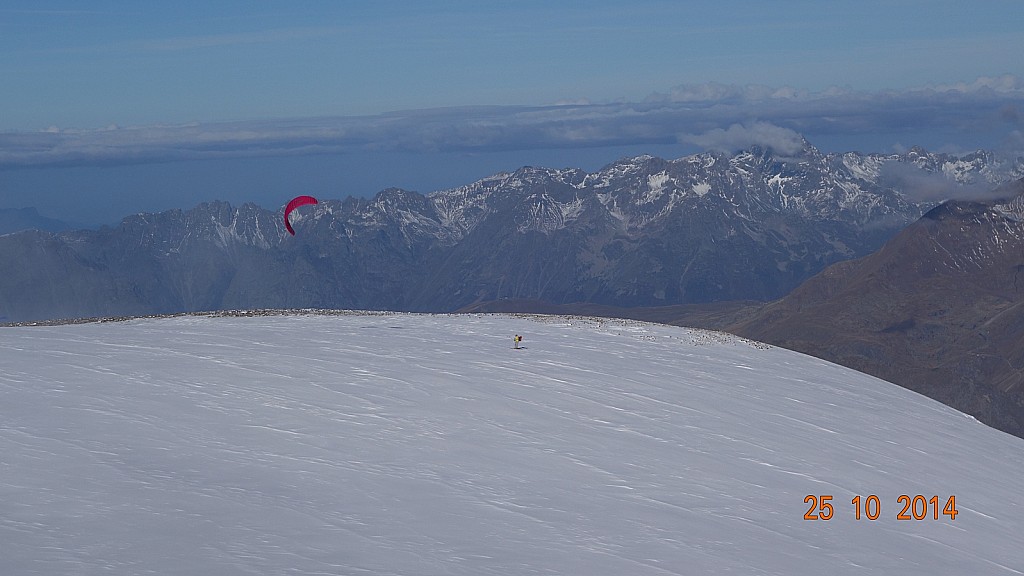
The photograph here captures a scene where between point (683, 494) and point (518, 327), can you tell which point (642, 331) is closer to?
point (518, 327)

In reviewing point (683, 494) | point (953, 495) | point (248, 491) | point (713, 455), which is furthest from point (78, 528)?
point (953, 495)
